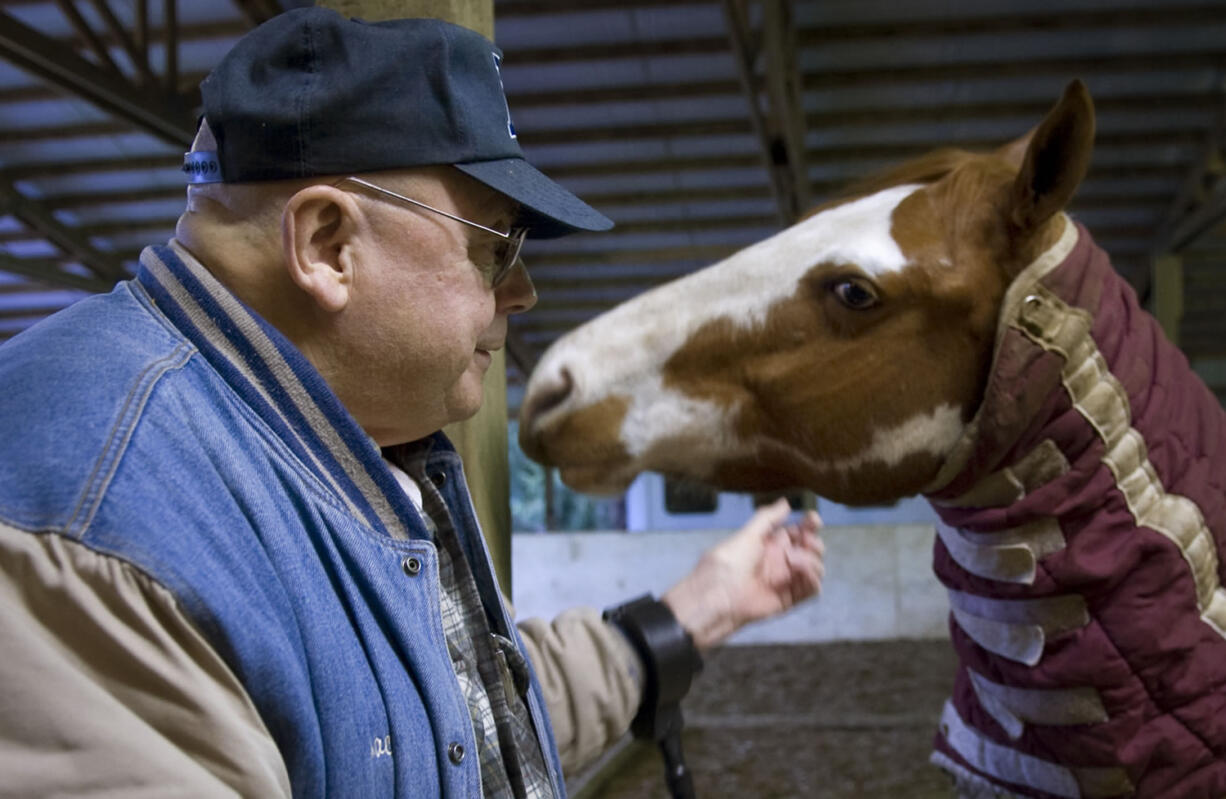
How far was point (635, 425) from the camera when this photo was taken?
1.52 m

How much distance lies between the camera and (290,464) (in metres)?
0.74

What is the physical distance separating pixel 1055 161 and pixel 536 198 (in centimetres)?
86

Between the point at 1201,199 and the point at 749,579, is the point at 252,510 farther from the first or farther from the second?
the point at 1201,199

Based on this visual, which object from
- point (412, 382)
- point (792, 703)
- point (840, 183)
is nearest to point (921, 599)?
point (792, 703)

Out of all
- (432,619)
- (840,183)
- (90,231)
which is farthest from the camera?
(90,231)

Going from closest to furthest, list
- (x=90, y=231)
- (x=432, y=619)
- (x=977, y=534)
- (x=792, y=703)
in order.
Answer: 1. (x=432, y=619)
2. (x=977, y=534)
3. (x=792, y=703)
4. (x=90, y=231)

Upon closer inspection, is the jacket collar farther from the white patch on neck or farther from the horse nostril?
the white patch on neck

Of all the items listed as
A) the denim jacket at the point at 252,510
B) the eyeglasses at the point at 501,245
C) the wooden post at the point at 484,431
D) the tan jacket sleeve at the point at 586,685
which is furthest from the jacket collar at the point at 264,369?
the wooden post at the point at 484,431

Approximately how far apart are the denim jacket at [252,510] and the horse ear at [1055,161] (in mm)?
997

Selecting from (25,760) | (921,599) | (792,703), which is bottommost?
(921,599)

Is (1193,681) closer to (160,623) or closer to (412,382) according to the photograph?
(412,382)

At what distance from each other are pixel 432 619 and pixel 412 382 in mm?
199

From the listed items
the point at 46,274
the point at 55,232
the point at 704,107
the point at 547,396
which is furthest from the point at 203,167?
the point at 55,232

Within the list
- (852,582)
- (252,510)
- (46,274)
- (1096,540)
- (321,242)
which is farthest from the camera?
(46,274)
